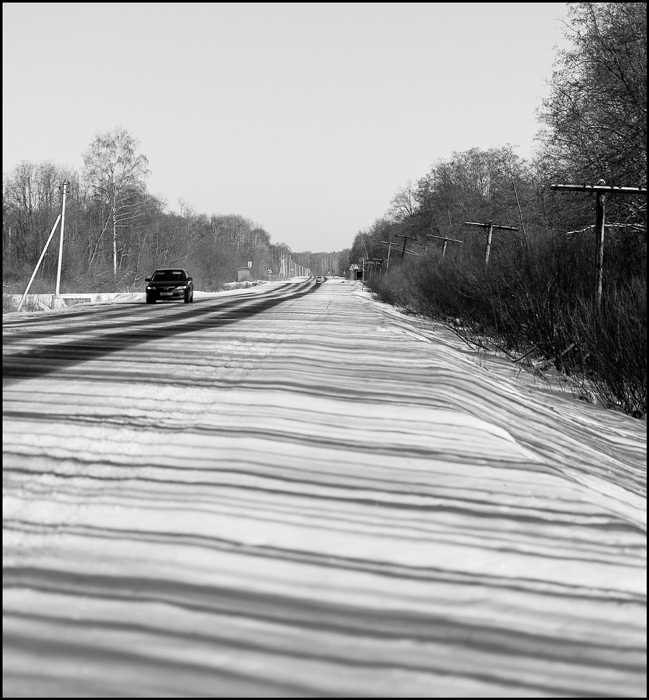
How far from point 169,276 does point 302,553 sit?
96.0 feet

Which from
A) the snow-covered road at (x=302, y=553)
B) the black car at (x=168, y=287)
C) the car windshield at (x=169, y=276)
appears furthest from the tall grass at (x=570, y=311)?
the car windshield at (x=169, y=276)

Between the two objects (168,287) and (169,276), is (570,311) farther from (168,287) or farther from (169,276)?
(169,276)

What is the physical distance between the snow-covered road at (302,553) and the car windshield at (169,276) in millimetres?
25989

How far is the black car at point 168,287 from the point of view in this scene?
30.1 metres

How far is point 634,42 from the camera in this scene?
21562 mm

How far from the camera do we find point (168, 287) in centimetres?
3027

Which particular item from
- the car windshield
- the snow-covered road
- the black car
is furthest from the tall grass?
the car windshield

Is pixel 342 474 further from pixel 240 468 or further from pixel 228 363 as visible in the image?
pixel 228 363

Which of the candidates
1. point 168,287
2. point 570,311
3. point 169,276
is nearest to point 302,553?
point 570,311

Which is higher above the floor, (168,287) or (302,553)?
(168,287)

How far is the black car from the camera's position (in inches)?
1185

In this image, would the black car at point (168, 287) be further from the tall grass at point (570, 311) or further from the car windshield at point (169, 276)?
the tall grass at point (570, 311)

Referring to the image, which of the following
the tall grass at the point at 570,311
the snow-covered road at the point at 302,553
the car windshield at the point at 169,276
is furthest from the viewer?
the car windshield at the point at 169,276

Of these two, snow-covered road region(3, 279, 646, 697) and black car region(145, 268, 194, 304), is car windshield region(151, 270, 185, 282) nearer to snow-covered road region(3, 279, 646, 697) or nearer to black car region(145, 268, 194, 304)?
black car region(145, 268, 194, 304)
